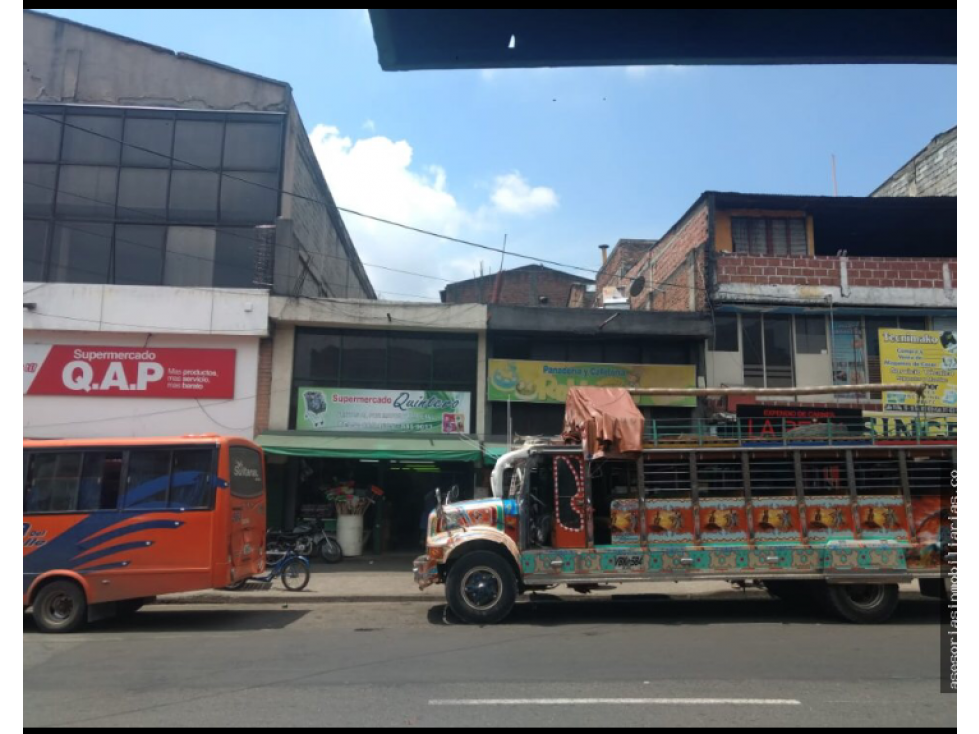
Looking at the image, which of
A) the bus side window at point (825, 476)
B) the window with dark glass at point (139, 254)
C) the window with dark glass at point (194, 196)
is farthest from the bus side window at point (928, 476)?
the window with dark glass at point (139, 254)

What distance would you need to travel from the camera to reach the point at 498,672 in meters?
7.07

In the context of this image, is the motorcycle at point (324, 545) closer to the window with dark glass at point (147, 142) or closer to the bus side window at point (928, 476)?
the window with dark glass at point (147, 142)

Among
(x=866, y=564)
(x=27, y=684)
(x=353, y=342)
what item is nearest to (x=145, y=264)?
(x=353, y=342)

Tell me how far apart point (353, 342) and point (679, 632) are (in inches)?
425

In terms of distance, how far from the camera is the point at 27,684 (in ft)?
22.5

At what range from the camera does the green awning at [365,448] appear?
1548 cm

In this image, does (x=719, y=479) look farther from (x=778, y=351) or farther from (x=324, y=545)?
(x=324, y=545)

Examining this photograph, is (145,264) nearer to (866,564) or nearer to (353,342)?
(353,342)

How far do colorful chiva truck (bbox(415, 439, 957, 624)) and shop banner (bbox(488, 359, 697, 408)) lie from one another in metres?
6.80

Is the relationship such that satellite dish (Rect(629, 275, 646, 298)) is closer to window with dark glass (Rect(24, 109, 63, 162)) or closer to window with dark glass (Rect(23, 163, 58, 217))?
window with dark glass (Rect(23, 163, 58, 217))

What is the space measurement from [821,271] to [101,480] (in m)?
16.3

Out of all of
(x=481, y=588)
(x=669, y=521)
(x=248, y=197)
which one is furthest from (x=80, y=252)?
(x=669, y=521)

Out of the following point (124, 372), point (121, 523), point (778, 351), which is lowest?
point (121, 523)
